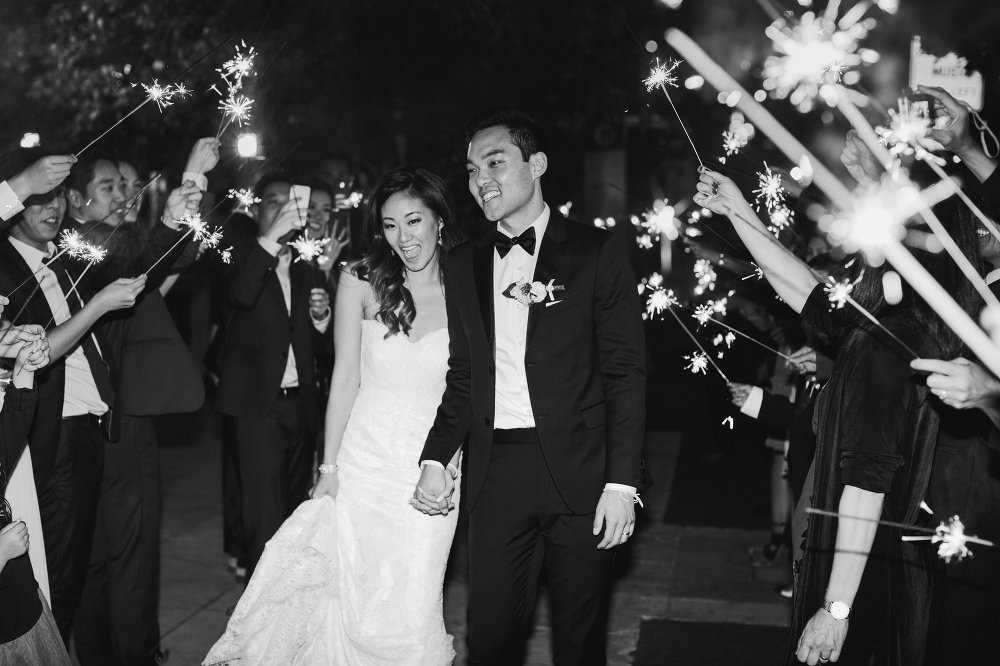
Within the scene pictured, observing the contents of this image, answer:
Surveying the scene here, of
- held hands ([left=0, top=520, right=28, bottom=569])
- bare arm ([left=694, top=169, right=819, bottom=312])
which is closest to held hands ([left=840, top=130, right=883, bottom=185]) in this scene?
bare arm ([left=694, top=169, right=819, bottom=312])

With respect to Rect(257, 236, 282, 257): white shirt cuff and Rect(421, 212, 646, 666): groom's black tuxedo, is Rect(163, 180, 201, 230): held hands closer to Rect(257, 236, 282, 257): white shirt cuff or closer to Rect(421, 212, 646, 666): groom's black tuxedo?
Rect(257, 236, 282, 257): white shirt cuff

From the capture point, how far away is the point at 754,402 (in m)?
4.52

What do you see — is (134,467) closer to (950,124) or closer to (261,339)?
(261,339)

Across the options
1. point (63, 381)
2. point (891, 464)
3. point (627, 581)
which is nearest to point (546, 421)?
point (891, 464)

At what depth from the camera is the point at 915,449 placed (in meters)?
2.85

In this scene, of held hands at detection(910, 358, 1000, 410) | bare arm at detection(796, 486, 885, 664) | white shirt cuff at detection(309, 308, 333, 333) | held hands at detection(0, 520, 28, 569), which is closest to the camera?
held hands at detection(910, 358, 1000, 410)

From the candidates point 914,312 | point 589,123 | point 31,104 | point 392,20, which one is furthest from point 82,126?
point 914,312

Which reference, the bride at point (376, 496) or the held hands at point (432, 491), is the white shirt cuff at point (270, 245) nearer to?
the bride at point (376, 496)

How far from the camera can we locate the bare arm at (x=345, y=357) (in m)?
4.24

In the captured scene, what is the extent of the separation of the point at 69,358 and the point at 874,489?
3393mm

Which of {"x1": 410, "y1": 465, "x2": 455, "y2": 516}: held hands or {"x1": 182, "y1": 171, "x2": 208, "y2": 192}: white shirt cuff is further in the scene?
{"x1": 182, "y1": 171, "x2": 208, "y2": 192}: white shirt cuff

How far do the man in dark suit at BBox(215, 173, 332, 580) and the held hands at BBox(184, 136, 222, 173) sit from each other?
0.80 meters

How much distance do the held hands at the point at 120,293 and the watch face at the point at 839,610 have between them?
9.56 feet

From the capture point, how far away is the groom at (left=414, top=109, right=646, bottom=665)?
3494mm
